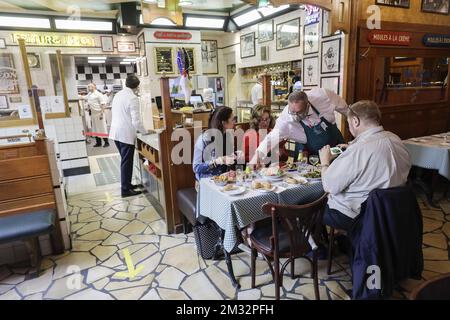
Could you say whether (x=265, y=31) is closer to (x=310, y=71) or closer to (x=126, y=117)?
(x=310, y=71)

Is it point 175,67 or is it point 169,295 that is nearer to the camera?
point 169,295

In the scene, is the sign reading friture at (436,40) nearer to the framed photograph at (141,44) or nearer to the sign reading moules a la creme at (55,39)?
the framed photograph at (141,44)

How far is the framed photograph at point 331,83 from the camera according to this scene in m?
4.69

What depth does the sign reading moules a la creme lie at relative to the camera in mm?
6512

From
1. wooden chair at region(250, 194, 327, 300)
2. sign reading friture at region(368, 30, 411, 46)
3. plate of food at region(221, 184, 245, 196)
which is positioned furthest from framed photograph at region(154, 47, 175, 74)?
wooden chair at region(250, 194, 327, 300)

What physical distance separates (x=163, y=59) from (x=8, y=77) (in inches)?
134

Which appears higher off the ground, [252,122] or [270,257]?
[252,122]

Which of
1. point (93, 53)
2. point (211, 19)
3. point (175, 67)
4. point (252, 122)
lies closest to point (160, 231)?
point (252, 122)

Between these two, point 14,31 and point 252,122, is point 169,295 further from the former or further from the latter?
point 14,31

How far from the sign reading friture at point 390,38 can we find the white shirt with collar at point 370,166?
3255 mm

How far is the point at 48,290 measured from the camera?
258cm

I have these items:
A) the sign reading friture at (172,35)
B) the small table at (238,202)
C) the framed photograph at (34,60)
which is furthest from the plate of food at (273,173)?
the framed photograph at (34,60)

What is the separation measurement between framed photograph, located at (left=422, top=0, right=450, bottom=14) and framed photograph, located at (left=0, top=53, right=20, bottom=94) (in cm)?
694
